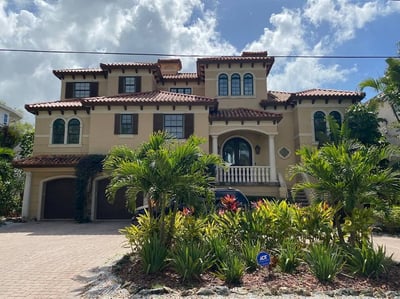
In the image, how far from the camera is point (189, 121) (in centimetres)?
1795

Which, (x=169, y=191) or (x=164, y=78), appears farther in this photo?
(x=164, y=78)

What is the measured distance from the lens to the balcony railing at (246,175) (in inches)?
682

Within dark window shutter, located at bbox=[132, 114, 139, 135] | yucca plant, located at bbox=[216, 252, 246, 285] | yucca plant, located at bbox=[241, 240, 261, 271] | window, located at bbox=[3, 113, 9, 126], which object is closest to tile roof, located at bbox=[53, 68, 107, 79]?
dark window shutter, located at bbox=[132, 114, 139, 135]

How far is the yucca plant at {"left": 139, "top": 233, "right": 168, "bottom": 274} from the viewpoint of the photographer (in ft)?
19.8

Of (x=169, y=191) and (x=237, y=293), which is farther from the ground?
(x=169, y=191)

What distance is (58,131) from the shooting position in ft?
62.8

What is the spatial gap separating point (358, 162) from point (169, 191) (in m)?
4.16

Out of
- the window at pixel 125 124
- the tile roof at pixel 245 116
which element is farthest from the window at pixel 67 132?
the tile roof at pixel 245 116

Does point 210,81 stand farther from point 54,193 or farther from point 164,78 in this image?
point 54,193

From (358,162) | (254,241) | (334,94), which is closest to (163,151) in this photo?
(254,241)

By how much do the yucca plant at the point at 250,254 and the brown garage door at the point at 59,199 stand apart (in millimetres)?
14367

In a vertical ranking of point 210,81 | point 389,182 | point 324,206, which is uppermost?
point 210,81

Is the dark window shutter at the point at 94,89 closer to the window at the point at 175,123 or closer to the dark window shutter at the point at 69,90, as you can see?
the dark window shutter at the point at 69,90

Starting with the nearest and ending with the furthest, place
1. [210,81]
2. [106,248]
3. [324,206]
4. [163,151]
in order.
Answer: [163,151] → [324,206] → [106,248] → [210,81]
